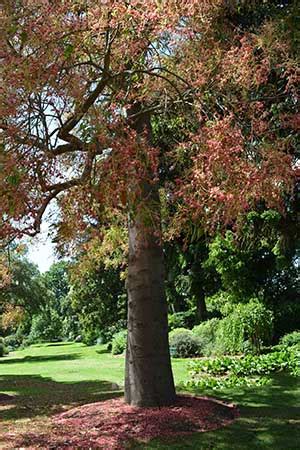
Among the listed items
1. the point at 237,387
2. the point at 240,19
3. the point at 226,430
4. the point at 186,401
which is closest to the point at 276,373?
the point at 237,387

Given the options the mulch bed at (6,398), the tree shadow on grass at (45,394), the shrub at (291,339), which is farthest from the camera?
the shrub at (291,339)

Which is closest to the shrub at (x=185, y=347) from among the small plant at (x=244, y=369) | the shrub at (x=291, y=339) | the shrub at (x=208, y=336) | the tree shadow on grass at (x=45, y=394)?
the shrub at (x=208, y=336)

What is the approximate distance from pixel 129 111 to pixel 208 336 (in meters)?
12.8

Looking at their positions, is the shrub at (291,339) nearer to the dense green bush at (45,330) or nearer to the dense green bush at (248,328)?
the dense green bush at (248,328)

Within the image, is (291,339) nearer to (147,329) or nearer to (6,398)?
(6,398)

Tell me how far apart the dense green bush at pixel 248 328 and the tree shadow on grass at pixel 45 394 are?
4483mm

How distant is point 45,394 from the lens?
39.8 ft

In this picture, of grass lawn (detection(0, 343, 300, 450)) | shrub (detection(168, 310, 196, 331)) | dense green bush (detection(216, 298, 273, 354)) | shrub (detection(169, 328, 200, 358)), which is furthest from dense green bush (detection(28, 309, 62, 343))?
dense green bush (detection(216, 298, 273, 354))

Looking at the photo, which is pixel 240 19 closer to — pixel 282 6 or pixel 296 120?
pixel 282 6

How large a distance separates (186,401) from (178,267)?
1744cm

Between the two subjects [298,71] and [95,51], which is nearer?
[95,51]

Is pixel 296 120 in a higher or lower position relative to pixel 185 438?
higher

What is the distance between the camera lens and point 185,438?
669cm

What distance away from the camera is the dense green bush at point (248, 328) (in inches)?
647
